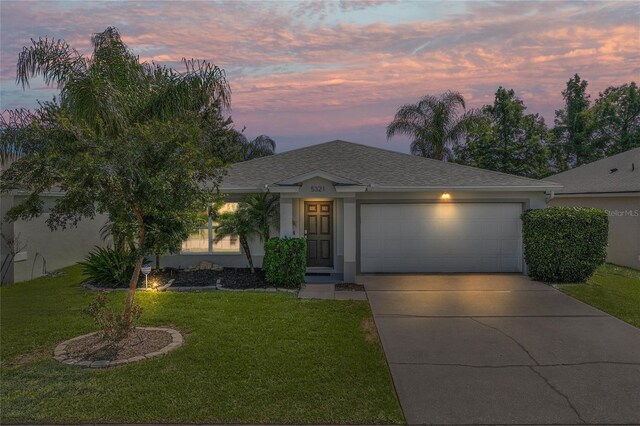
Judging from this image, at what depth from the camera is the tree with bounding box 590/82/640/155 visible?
26.7 metres

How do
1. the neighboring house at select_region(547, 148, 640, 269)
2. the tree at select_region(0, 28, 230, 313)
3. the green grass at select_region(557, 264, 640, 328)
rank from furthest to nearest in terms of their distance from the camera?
the neighboring house at select_region(547, 148, 640, 269)
the green grass at select_region(557, 264, 640, 328)
the tree at select_region(0, 28, 230, 313)

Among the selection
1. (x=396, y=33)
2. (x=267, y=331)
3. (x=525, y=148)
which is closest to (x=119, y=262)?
(x=267, y=331)

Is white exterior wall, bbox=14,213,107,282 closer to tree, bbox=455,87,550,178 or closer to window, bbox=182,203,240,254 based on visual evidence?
window, bbox=182,203,240,254

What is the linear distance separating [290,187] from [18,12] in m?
7.93

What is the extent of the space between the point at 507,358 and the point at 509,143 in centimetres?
2216

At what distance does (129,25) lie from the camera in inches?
486

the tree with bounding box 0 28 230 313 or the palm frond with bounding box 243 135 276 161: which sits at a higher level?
the palm frond with bounding box 243 135 276 161

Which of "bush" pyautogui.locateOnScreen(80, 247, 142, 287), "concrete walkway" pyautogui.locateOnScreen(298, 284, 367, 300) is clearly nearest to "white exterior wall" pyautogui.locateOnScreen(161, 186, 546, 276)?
"concrete walkway" pyautogui.locateOnScreen(298, 284, 367, 300)

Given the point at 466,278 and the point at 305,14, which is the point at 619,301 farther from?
the point at 305,14

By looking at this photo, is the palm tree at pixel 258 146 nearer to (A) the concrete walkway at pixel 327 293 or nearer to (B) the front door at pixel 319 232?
(B) the front door at pixel 319 232

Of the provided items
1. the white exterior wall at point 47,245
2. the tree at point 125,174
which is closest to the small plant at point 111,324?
the tree at point 125,174

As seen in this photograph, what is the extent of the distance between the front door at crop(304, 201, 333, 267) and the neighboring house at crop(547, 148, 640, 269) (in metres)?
8.29

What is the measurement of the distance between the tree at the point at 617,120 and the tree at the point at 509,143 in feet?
17.4

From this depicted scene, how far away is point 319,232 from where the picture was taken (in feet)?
40.8
